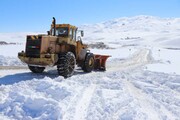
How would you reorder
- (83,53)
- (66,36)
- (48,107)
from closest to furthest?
1. (48,107)
2. (66,36)
3. (83,53)

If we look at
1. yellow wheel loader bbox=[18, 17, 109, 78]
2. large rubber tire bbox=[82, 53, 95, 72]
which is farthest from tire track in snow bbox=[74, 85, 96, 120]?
large rubber tire bbox=[82, 53, 95, 72]

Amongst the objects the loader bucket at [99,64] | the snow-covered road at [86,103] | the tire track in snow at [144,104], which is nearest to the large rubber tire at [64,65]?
the snow-covered road at [86,103]

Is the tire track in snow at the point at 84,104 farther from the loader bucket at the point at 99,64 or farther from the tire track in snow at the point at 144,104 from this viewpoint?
the loader bucket at the point at 99,64

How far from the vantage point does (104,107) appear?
335 inches

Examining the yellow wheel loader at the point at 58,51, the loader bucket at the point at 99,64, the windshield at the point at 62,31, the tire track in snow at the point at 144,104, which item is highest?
the windshield at the point at 62,31

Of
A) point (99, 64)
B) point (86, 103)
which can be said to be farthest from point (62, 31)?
point (86, 103)

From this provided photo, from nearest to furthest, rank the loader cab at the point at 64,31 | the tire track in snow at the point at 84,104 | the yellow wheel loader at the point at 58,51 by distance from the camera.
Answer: the tire track in snow at the point at 84,104, the yellow wheel loader at the point at 58,51, the loader cab at the point at 64,31

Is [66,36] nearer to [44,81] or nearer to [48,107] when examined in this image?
[44,81]

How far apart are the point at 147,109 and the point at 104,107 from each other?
4.39ft

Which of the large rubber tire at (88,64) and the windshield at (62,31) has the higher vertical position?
the windshield at (62,31)

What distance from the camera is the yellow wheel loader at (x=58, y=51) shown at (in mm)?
13938

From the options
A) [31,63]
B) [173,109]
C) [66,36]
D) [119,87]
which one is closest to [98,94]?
[119,87]

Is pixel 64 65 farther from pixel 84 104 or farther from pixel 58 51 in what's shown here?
pixel 84 104

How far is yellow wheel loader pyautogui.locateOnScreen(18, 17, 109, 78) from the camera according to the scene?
13.9 metres
